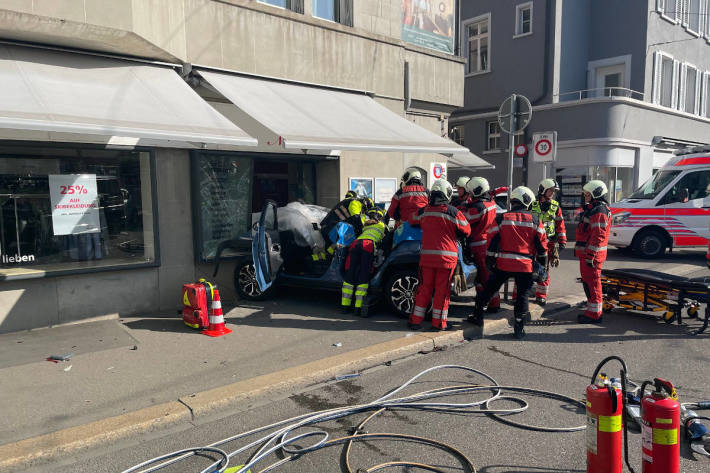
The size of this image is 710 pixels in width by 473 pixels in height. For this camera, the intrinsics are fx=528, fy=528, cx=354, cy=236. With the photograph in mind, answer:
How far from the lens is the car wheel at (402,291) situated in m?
7.11

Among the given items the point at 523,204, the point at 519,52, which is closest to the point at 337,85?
the point at 523,204

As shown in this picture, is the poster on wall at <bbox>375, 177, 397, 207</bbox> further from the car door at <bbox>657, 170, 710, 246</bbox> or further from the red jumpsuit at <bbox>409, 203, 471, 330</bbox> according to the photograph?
the car door at <bbox>657, 170, 710, 246</bbox>

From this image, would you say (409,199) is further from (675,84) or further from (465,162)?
(675,84)

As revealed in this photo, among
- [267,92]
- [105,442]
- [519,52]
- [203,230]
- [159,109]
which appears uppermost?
[519,52]

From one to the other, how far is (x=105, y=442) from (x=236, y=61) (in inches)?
246

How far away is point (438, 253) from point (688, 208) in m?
9.42

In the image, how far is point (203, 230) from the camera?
8258 mm

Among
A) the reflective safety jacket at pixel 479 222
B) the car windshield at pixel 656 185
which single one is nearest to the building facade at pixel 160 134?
the reflective safety jacket at pixel 479 222

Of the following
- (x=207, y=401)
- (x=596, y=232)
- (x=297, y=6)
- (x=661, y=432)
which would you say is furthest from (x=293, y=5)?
(x=661, y=432)

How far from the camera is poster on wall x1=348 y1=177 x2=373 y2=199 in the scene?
1016cm

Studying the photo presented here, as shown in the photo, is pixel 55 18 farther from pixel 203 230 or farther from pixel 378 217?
pixel 378 217

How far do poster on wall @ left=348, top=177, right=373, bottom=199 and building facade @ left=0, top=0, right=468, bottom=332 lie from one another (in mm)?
78

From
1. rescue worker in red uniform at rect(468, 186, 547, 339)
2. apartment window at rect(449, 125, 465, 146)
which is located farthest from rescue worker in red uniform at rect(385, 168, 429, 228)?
apartment window at rect(449, 125, 465, 146)

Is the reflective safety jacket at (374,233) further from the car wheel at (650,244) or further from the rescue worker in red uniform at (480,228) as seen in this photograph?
the car wheel at (650,244)
